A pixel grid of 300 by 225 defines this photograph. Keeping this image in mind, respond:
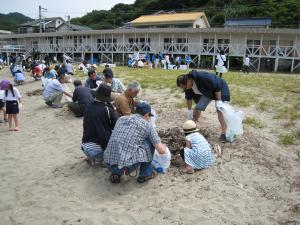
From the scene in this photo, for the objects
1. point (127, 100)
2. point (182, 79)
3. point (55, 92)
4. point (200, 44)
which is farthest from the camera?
point (200, 44)

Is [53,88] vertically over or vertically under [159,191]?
over

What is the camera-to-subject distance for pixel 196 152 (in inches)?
183

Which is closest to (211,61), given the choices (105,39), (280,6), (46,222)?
(105,39)

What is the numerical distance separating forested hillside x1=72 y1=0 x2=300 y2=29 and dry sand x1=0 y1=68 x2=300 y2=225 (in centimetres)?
3693

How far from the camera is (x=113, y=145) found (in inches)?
167

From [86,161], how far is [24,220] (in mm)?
1730

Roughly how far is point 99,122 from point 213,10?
49.5 m

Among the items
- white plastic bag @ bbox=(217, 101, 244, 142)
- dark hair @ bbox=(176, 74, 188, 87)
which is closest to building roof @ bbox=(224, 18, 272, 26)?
white plastic bag @ bbox=(217, 101, 244, 142)

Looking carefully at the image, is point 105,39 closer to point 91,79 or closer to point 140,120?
point 91,79

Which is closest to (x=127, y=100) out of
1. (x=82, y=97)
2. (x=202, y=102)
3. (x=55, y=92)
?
(x=202, y=102)

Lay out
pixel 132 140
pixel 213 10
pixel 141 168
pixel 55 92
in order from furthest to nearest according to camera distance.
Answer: pixel 213 10 < pixel 55 92 < pixel 141 168 < pixel 132 140

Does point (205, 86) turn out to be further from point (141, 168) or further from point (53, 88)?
point (53, 88)

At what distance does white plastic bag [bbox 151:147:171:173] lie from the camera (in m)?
4.50

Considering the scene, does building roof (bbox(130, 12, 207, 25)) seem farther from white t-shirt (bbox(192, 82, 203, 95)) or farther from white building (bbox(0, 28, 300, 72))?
white t-shirt (bbox(192, 82, 203, 95))
